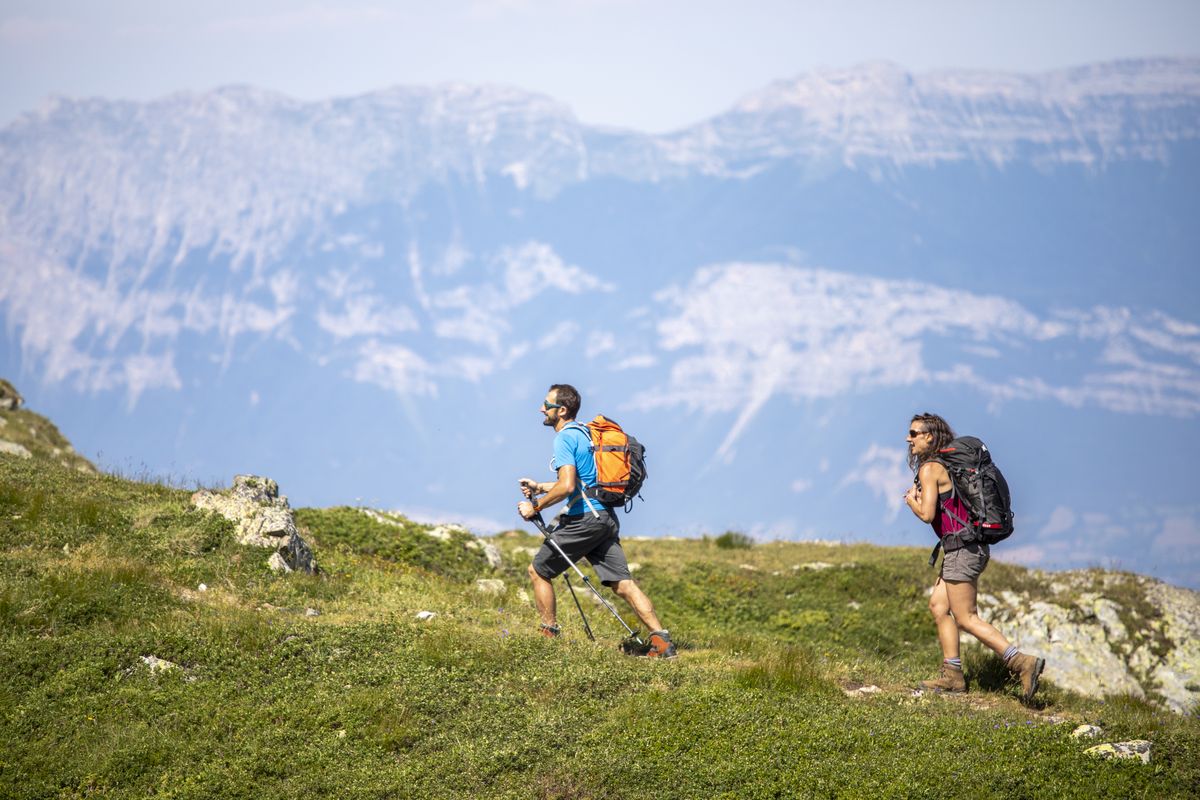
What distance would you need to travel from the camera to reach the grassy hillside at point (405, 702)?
381 inches

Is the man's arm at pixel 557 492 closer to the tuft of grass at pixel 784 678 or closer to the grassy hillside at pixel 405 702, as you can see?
the grassy hillside at pixel 405 702

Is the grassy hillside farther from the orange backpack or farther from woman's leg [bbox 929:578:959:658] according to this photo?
the orange backpack

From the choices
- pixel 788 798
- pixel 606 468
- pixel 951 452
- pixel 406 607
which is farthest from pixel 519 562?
pixel 788 798

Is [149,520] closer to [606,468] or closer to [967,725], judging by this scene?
[606,468]

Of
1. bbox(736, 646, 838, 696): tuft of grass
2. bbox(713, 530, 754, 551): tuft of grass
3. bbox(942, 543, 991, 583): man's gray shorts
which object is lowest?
bbox(736, 646, 838, 696): tuft of grass

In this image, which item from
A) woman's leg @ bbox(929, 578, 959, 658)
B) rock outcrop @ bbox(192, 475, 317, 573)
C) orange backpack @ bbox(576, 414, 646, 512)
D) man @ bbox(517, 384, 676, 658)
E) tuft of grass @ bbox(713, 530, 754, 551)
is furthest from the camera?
tuft of grass @ bbox(713, 530, 754, 551)

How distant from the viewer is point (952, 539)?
41.4 ft

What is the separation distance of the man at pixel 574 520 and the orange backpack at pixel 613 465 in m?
0.08

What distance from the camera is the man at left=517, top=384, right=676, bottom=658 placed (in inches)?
501

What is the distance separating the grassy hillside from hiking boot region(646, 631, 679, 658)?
0.38 metres

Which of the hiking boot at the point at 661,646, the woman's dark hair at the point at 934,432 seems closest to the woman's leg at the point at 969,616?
the woman's dark hair at the point at 934,432

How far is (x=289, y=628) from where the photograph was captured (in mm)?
12242

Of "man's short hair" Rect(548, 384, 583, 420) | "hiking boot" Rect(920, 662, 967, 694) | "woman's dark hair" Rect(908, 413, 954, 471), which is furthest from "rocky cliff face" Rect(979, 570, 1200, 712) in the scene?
"man's short hair" Rect(548, 384, 583, 420)

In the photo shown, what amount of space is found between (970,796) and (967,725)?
1581 millimetres
